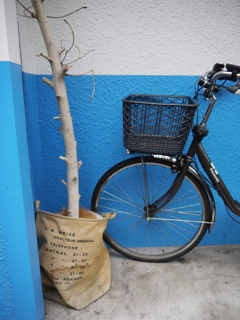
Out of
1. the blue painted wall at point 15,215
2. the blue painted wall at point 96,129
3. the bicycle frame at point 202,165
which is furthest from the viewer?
the blue painted wall at point 96,129

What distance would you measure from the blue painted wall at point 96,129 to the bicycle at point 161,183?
0.14 metres

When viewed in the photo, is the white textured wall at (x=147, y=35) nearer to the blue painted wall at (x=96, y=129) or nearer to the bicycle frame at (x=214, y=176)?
the blue painted wall at (x=96, y=129)

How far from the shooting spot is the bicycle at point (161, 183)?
178 centimetres

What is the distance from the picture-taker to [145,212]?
225 cm

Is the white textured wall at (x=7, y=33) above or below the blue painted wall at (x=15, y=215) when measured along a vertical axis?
above

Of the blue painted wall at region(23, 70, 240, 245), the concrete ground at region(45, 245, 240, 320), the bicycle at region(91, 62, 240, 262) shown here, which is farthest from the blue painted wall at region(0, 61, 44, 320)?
the bicycle at region(91, 62, 240, 262)

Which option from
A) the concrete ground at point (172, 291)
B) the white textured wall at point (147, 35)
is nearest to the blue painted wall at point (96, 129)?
the white textured wall at point (147, 35)

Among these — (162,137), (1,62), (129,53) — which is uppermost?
(129,53)

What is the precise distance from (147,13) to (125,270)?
2030 mm

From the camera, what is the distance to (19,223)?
1382 mm

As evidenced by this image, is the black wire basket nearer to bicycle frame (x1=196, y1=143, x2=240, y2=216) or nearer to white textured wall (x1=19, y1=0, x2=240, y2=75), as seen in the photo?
bicycle frame (x1=196, y1=143, x2=240, y2=216)

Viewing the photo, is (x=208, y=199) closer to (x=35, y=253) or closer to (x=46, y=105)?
(x=35, y=253)

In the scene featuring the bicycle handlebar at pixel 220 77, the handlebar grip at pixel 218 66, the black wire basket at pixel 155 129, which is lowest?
the black wire basket at pixel 155 129

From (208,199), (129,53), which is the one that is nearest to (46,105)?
(129,53)
